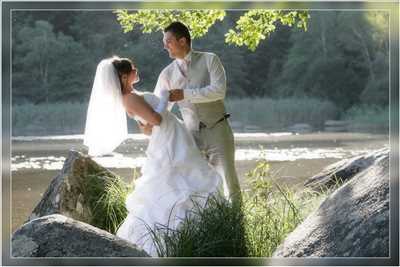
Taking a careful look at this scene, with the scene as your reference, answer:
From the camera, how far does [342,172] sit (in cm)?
550

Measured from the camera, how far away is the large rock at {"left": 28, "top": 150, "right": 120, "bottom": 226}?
4293mm

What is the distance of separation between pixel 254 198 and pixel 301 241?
100 cm

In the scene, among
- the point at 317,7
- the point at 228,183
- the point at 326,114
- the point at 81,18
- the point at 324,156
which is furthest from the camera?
the point at 324,156

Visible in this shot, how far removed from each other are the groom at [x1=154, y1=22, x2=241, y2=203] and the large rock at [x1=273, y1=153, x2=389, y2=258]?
2.91ft

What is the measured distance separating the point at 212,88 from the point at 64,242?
143cm

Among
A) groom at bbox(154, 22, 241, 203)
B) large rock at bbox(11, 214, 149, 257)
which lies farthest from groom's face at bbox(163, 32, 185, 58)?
large rock at bbox(11, 214, 149, 257)

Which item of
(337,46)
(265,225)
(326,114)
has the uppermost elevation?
(337,46)

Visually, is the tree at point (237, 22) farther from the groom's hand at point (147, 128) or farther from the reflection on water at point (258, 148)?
the reflection on water at point (258, 148)

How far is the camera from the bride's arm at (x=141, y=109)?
4.05m

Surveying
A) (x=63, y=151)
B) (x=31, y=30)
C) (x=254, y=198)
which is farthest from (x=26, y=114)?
(x=254, y=198)

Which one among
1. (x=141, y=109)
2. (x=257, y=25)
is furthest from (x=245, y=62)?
(x=141, y=109)

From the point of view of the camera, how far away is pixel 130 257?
3.07 m

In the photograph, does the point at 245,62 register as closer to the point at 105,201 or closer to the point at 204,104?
the point at 204,104

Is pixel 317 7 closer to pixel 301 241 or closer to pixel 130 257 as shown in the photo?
pixel 301 241
